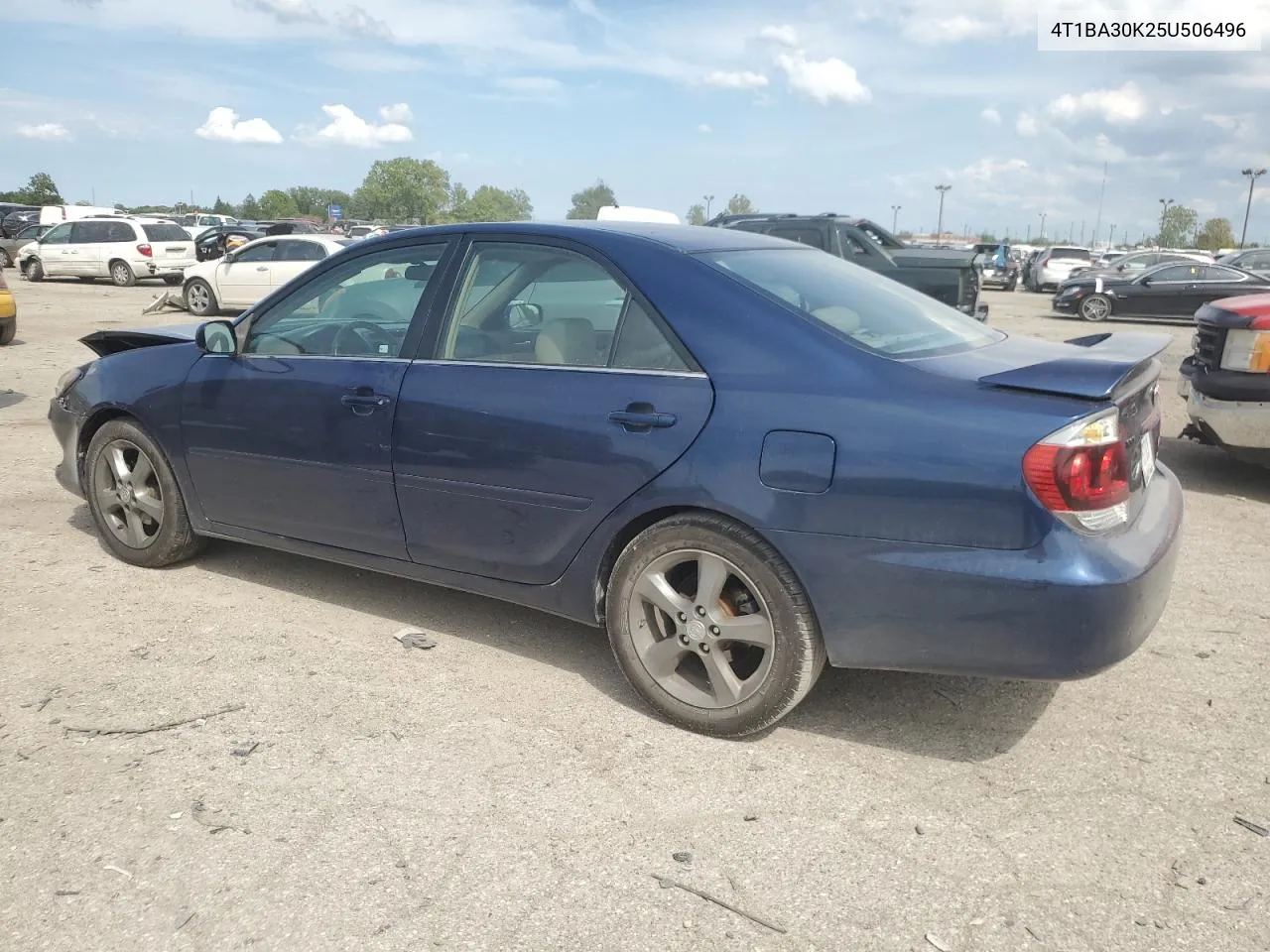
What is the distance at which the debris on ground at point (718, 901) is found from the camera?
2471 mm

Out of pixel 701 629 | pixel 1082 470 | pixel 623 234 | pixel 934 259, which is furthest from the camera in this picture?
pixel 934 259

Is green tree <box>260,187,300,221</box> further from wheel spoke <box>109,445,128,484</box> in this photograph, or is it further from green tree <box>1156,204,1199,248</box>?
wheel spoke <box>109,445,128,484</box>

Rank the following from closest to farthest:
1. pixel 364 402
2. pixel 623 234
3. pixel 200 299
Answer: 1. pixel 623 234
2. pixel 364 402
3. pixel 200 299

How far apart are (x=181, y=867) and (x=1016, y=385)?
2.54 m

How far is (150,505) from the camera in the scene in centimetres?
480

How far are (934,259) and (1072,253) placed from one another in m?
22.6

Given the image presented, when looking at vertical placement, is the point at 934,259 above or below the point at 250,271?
above

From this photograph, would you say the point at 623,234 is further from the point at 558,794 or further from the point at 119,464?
the point at 119,464

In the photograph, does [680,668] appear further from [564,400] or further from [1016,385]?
[1016,385]

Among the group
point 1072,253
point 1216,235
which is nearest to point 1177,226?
point 1216,235

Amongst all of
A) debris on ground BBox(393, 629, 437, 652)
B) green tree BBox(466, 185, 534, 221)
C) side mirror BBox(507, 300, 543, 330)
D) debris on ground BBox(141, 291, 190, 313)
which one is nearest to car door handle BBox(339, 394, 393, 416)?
side mirror BBox(507, 300, 543, 330)

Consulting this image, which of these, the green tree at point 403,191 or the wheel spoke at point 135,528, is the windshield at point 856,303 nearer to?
the wheel spoke at point 135,528

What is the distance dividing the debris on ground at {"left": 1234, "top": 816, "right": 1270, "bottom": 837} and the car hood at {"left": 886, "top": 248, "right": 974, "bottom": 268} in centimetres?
1094

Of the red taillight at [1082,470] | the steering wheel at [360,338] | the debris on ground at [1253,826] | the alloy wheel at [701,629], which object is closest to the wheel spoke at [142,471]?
the steering wheel at [360,338]
